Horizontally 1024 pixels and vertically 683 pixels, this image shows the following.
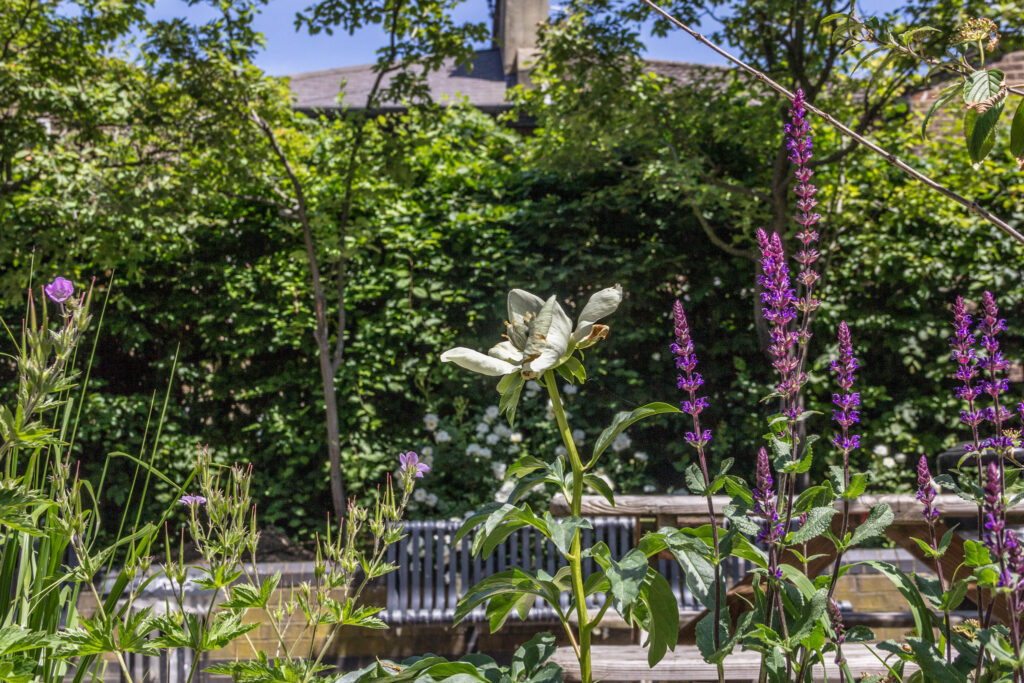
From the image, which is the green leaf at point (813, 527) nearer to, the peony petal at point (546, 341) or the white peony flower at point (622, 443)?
the peony petal at point (546, 341)

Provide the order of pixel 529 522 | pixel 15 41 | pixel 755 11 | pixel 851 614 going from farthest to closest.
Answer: pixel 15 41
pixel 755 11
pixel 851 614
pixel 529 522

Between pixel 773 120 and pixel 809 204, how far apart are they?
4684mm

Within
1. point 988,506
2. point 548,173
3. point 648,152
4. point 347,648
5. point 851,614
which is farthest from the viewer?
point 548,173

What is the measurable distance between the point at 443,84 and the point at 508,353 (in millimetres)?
11546

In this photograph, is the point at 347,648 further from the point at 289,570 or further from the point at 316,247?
the point at 316,247

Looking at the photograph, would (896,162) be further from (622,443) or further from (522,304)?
(622,443)

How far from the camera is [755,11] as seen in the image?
15.8 feet

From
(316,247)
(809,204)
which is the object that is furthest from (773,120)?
(809,204)

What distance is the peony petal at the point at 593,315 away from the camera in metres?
0.88

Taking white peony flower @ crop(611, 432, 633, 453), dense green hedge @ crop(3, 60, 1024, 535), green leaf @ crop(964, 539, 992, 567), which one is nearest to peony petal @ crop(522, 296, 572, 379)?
green leaf @ crop(964, 539, 992, 567)

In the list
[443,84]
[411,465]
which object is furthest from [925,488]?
[443,84]

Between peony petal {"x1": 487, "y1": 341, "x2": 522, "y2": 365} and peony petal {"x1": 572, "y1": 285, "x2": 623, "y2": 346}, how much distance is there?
0.07m

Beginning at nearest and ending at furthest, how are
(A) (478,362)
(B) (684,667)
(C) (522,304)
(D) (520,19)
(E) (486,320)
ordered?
1. (A) (478,362)
2. (C) (522,304)
3. (B) (684,667)
4. (E) (486,320)
5. (D) (520,19)

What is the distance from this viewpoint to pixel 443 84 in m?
11.8
